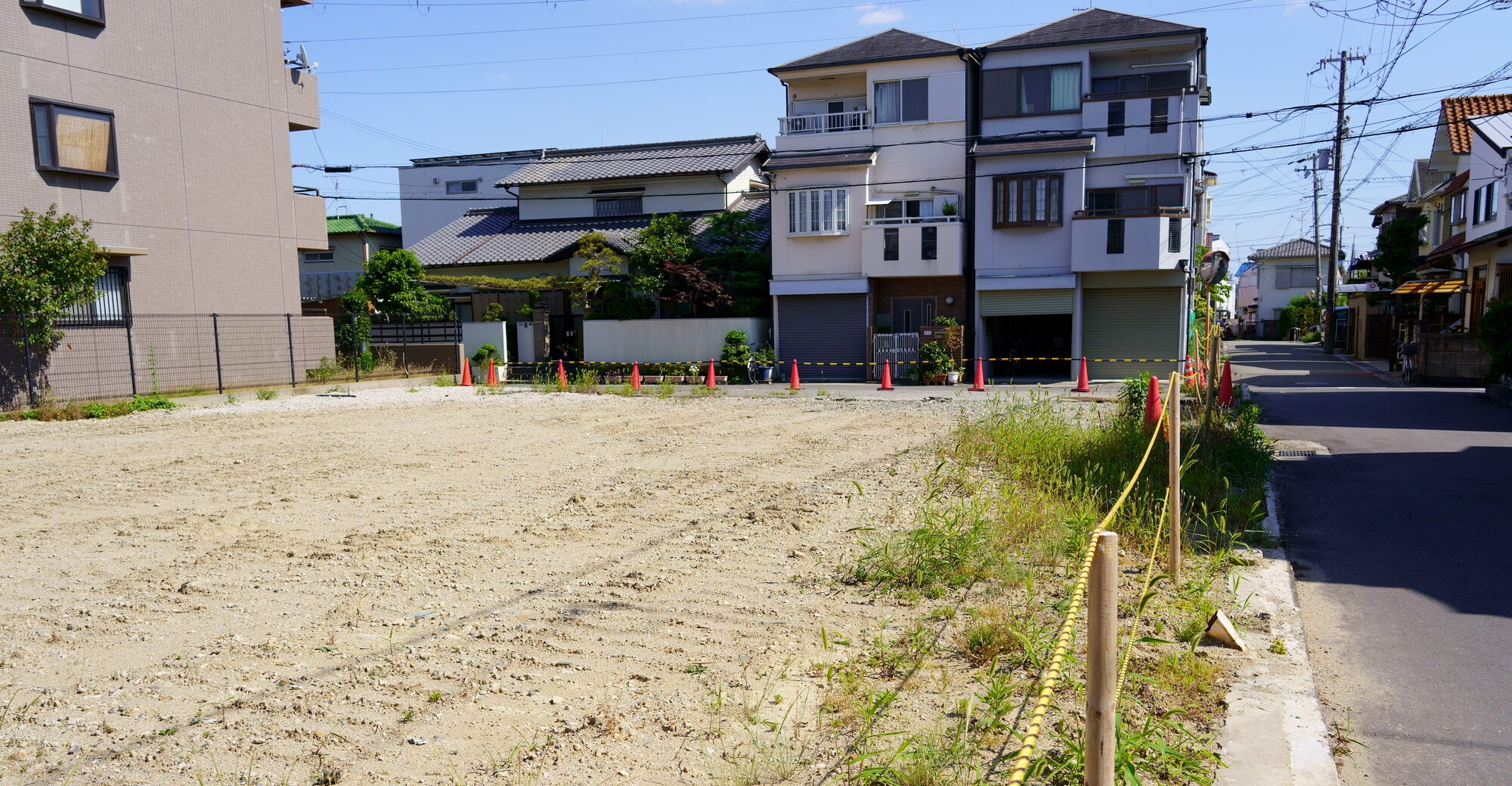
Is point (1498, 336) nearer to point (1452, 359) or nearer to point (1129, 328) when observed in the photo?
point (1452, 359)

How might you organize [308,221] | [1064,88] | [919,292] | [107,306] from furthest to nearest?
[919,292] → [1064,88] → [308,221] → [107,306]

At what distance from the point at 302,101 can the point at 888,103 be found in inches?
654

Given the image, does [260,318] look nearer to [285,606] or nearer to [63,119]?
[63,119]

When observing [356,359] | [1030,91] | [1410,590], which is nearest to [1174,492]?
[1410,590]

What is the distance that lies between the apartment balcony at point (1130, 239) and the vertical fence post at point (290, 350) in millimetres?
20711

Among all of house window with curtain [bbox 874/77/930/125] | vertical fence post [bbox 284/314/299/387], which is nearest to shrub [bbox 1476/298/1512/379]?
house window with curtain [bbox 874/77/930/125]

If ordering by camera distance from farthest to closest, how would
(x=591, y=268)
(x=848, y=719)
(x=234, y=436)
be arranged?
(x=591, y=268) < (x=234, y=436) < (x=848, y=719)

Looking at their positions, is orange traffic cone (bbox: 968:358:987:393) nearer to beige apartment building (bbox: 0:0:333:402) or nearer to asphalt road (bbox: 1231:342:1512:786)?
asphalt road (bbox: 1231:342:1512:786)

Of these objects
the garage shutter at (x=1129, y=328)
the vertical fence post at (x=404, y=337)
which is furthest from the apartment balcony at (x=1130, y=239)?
the vertical fence post at (x=404, y=337)

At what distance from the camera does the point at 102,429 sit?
1457 cm

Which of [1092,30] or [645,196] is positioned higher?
[1092,30]

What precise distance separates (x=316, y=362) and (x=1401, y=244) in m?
34.6

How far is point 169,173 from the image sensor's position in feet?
66.9

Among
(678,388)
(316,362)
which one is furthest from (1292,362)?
(316,362)
